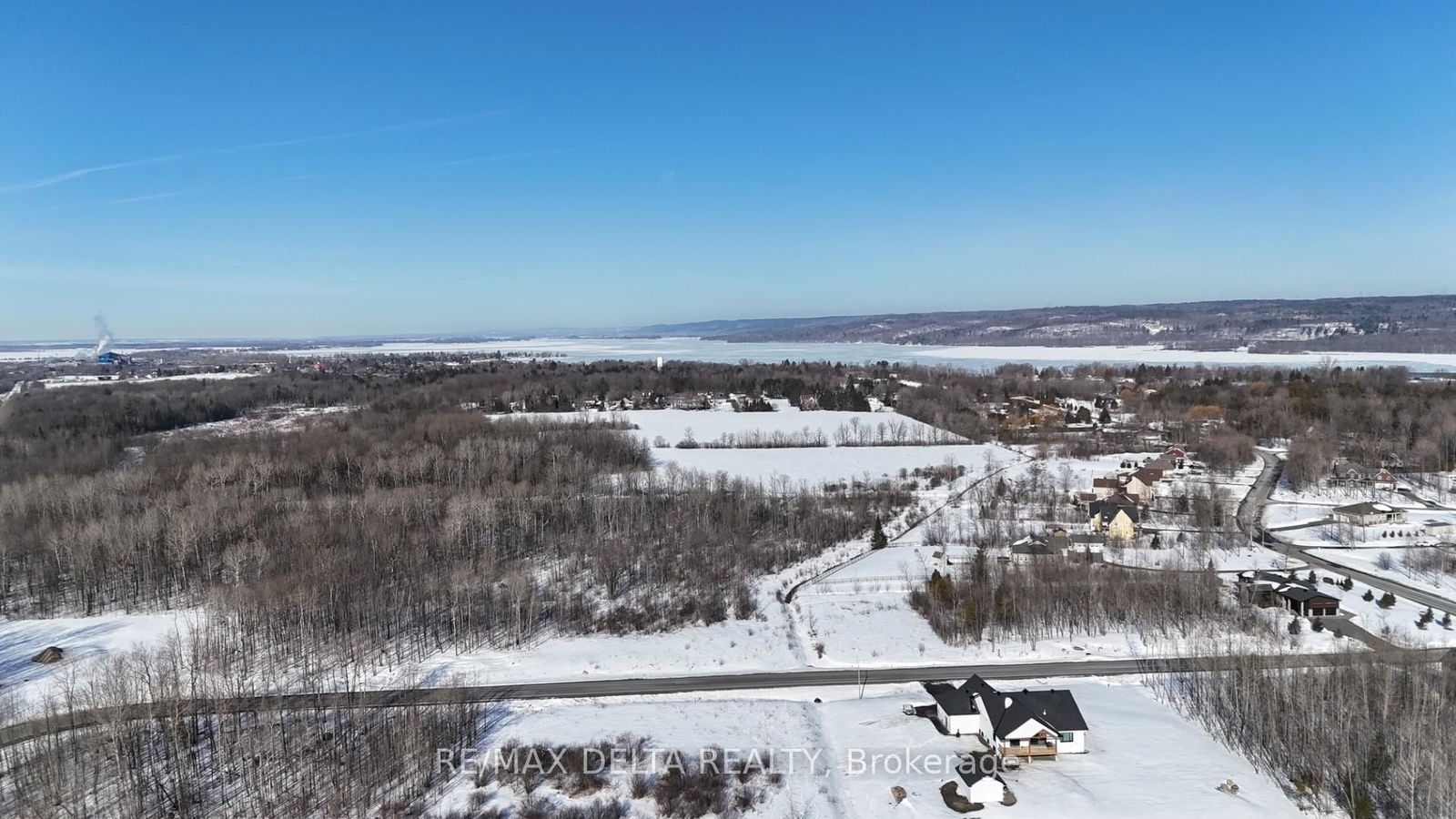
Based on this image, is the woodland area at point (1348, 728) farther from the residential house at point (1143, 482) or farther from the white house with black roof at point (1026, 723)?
the residential house at point (1143, 482)

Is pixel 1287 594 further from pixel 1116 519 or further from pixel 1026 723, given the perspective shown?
pixel 1026 723

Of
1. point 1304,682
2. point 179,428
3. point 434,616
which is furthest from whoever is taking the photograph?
point 179,428

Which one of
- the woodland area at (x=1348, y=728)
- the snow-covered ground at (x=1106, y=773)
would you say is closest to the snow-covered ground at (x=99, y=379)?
the snow-covered ground at (x=1106, y=773)

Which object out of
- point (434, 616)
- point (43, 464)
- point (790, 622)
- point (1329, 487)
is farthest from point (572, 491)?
point (1329, 487)

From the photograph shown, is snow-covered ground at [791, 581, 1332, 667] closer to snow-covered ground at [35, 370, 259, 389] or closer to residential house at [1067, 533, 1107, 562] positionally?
residential house at [1067, 533, 1107, 562]

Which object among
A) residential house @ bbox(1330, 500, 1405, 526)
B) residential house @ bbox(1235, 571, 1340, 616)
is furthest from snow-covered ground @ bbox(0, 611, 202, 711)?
residential house @ bbox(1330, 500, 1405, 526)

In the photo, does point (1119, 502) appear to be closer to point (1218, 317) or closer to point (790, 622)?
point (790, 622)
